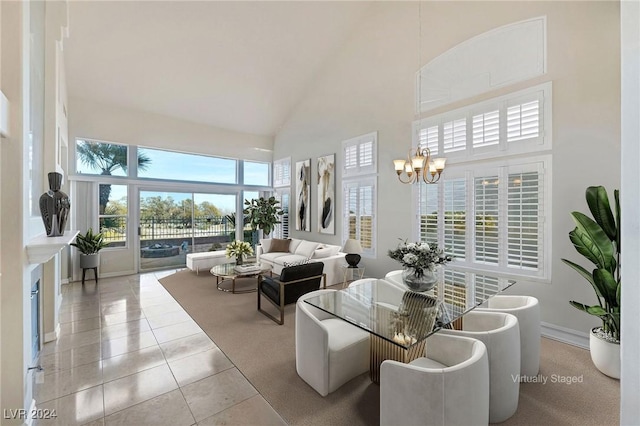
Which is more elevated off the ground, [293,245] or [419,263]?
[419,263]

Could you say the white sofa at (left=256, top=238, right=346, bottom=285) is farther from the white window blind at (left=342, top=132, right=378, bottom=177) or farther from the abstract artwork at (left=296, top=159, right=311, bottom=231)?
the white window blind at (left=342, top=132, right=378, bottom=177)

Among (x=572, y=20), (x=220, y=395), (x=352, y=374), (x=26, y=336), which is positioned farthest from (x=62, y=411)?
(x=572, y=20)

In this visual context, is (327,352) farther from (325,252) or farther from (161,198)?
(161,198)

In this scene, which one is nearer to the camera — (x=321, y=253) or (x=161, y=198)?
(x=321, y=253)

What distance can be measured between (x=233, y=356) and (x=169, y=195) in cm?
555

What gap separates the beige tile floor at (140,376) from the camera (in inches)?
80.0

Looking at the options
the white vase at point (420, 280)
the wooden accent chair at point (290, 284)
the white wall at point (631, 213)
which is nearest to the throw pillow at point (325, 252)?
the wooden accent chair at point (290, 284)

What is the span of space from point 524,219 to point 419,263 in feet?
6.55

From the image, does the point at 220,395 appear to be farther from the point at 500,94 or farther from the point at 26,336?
the point at 500,94

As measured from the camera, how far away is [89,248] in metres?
5.37

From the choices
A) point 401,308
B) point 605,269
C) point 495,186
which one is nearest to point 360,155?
point 495,186

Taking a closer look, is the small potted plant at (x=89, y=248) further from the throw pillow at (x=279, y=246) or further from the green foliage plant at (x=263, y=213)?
the throw pillow at (x=279, y=246)

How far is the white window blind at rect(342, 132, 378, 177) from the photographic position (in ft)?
18.0

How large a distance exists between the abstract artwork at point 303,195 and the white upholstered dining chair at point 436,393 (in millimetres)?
5607
